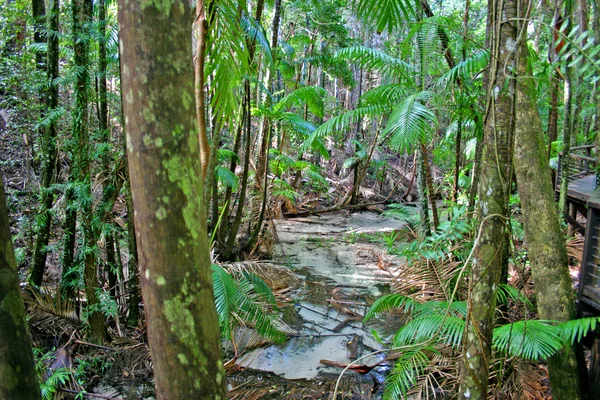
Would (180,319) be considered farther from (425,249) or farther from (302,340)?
(425,249)

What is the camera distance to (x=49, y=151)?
13.4 ft

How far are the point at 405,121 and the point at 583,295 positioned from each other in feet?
7.24

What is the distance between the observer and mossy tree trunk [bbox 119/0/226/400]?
4.13 feet

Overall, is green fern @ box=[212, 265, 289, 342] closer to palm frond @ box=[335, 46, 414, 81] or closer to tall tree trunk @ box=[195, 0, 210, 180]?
tall tree trunk @ box=[195, 0, 210, 180]

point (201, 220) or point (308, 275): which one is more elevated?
point (201, 220)

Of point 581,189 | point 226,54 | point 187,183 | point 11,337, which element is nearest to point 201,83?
point 226,54

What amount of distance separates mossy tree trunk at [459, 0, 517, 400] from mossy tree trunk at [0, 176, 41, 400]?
1.95 m

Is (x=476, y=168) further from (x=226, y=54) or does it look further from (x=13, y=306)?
(x=13, y=306)

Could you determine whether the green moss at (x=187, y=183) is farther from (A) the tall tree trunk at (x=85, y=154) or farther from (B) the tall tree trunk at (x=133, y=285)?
(B) the tall tree trunk at (x=133, y=285)

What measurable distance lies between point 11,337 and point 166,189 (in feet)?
3.41

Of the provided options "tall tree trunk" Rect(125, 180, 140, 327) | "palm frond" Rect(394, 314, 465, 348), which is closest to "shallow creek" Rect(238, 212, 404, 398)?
"palm frond" Rect(394, 314, 465, 348)

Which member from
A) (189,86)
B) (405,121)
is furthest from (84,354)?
(405,121)

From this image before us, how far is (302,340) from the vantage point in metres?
4.58

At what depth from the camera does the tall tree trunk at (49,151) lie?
389 cm
